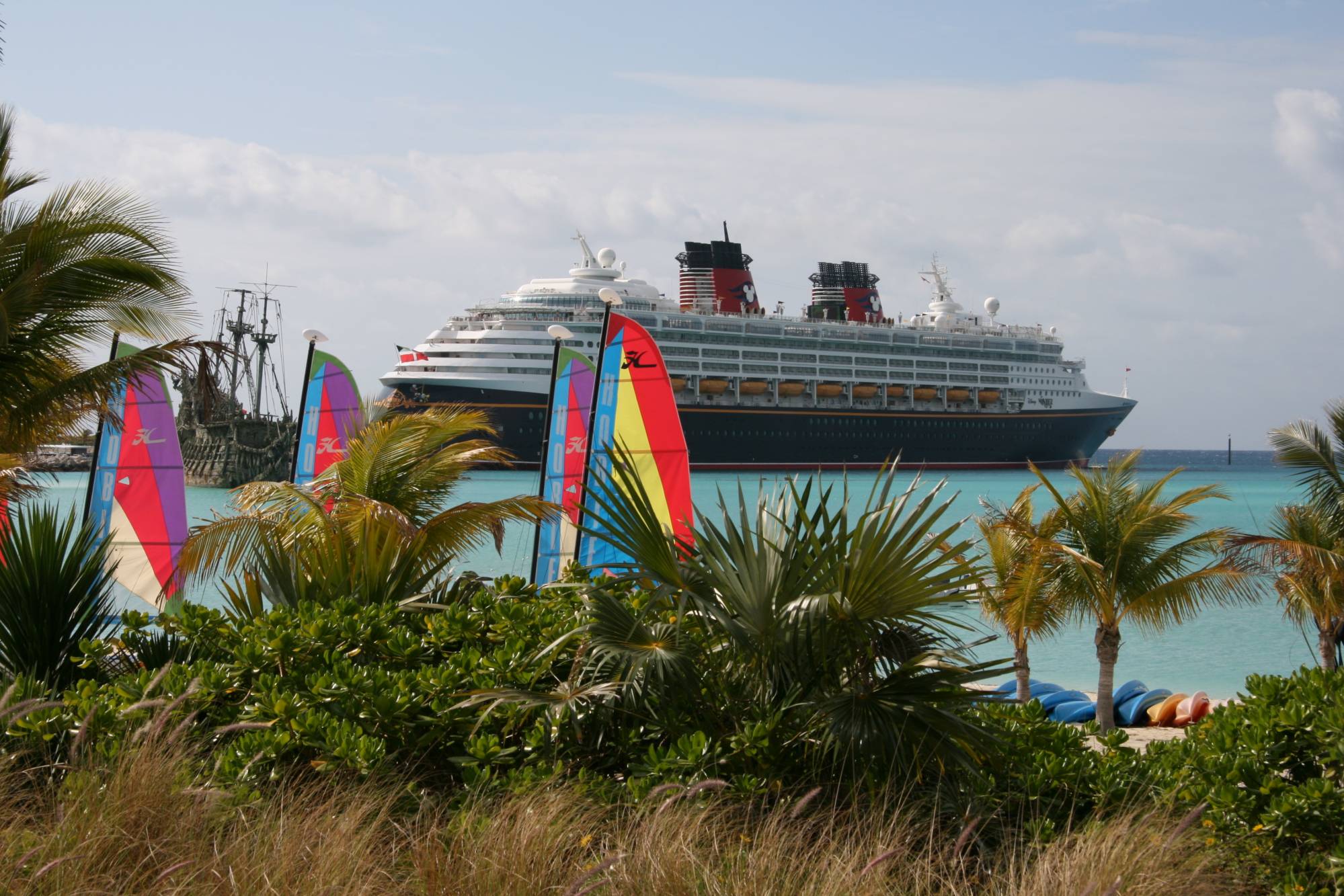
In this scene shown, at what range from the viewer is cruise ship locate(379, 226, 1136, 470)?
54.5 m

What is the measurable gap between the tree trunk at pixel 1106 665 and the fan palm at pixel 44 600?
28.4ft

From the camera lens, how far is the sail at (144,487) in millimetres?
11820

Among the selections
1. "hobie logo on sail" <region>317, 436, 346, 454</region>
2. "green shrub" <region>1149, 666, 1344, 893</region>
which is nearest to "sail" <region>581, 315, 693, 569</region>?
"hobie logo on sail" <region>317, 436, 346, 454</region>

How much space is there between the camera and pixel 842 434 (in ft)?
199

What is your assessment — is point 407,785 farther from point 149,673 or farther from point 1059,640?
point 1059,640

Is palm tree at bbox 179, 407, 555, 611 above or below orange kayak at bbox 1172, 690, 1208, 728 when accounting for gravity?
above

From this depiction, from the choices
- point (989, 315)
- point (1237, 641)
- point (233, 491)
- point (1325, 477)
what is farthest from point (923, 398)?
point (233, 491)

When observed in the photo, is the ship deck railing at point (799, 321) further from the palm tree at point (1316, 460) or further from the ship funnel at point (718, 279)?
the palm tree at point (1316, 460)

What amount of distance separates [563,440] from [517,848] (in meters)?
9.07

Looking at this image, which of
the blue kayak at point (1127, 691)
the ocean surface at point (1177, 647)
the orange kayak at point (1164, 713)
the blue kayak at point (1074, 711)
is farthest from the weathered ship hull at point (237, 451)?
the orange kayak at point (1164, 713)

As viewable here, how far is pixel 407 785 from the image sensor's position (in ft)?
12.1

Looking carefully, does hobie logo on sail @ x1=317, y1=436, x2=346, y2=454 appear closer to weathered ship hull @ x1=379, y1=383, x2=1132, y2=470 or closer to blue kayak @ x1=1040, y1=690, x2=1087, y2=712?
blue kayak @ x1=1040, y1=690, x2=1087, y2=712

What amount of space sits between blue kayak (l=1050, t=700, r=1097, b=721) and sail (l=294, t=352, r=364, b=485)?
29.3 ft

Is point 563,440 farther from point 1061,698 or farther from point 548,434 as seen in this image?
point 1061,698
